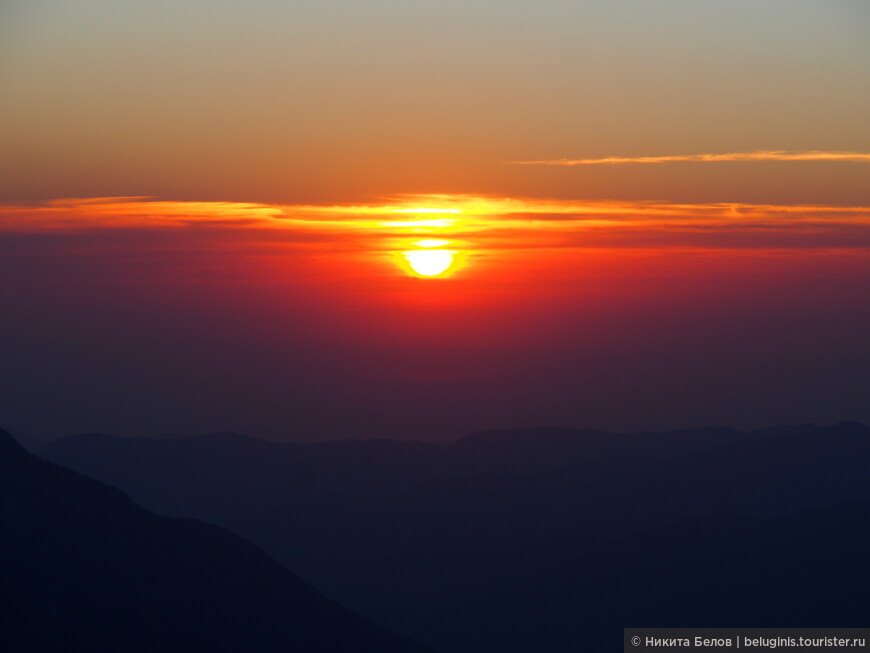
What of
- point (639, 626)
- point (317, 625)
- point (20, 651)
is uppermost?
point (639, 626)

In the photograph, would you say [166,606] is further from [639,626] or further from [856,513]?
[856,513]

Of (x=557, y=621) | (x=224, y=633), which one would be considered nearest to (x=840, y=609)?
(x=557, y=621)

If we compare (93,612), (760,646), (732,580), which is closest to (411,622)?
(732,580)

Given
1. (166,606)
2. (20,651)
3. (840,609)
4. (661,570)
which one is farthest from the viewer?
(661,570)

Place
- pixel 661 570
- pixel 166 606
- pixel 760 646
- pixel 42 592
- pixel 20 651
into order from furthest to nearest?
pixel 661 570, pixel 166 606, pixel 42 592, pixel 20 651, pixel 760 646

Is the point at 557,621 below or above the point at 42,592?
above

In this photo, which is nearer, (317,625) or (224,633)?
(224,633)
